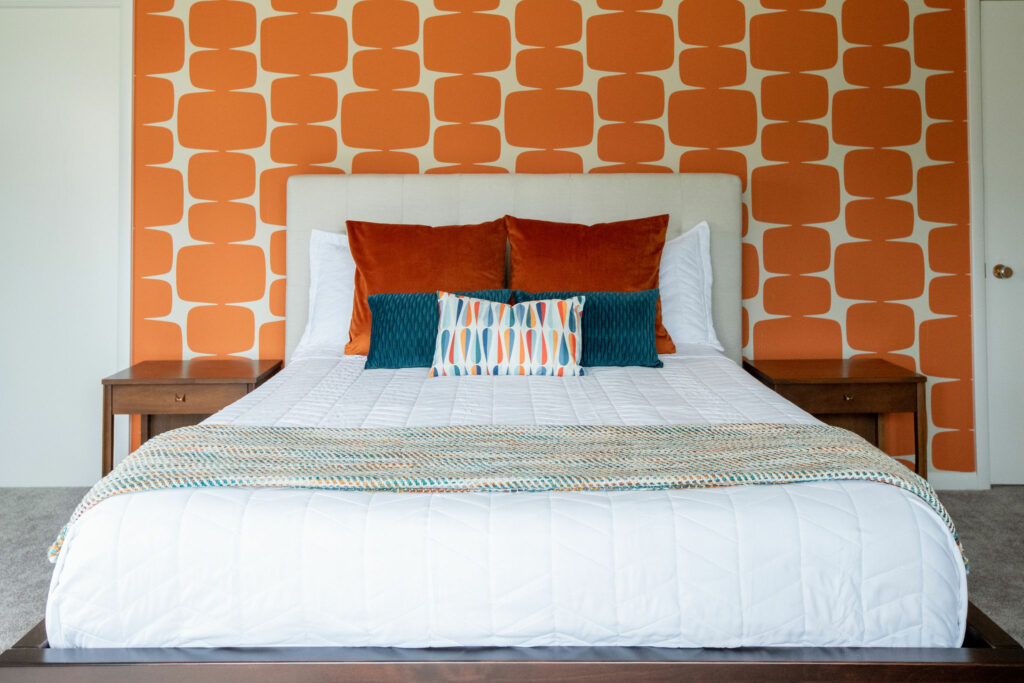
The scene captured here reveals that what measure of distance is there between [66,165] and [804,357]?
3076mm

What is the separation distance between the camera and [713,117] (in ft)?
10.9

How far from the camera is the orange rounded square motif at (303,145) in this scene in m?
3.31

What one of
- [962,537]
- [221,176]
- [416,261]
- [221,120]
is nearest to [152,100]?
[221,120]

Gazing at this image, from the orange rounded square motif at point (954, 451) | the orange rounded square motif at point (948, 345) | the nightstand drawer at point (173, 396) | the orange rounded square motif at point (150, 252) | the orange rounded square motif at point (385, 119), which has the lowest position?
the orange rounded square motif at point (954, 451)

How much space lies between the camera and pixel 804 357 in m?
3.36

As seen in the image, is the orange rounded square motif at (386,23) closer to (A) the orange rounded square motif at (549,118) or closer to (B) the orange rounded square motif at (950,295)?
(A) the orange rounded square motif at (549,118)

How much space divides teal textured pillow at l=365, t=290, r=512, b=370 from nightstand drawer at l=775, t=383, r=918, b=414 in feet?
4.16

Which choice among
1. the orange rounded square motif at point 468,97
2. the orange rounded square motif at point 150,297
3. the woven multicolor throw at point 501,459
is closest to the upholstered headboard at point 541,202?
the orange rounded square motif at point 468,97

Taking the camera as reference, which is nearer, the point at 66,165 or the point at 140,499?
the point at 140,499

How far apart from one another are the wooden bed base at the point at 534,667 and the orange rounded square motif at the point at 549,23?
A: 2609 mm

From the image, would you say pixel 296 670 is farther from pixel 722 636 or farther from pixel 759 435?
pixel 759 435

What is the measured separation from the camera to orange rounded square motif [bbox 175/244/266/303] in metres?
3.32

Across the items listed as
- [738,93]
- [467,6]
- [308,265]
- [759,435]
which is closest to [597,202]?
[738,93]

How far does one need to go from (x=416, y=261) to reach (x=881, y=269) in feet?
6.14
